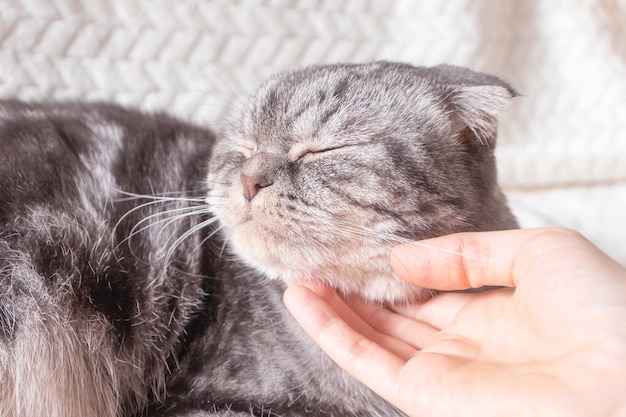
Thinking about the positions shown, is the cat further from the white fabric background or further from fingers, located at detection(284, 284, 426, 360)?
the white fabric background

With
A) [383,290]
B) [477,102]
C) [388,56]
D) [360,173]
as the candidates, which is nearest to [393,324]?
[383,290]

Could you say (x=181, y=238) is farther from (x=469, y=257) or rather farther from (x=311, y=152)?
(x=469, y=257)

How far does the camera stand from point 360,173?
89 cm

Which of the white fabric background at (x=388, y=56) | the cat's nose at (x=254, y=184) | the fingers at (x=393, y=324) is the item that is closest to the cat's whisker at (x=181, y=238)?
the cat's nose at (x=254, y=184)

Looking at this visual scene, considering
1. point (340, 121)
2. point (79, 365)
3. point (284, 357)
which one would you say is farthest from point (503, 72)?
point (79, 365)

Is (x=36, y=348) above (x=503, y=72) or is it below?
below

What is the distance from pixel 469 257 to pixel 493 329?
0.40 feet

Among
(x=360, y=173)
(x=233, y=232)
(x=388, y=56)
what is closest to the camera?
(x=360, y=173)

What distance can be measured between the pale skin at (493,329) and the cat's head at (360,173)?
Result: 5 cm

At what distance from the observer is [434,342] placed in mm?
938

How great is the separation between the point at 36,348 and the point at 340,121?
65 cm

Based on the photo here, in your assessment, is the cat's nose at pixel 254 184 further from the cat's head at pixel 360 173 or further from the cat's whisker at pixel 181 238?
the cat's whisker at pixel 181 238

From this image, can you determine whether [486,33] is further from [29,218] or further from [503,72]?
[29,218]

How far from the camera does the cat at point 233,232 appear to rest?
2.97 feet
